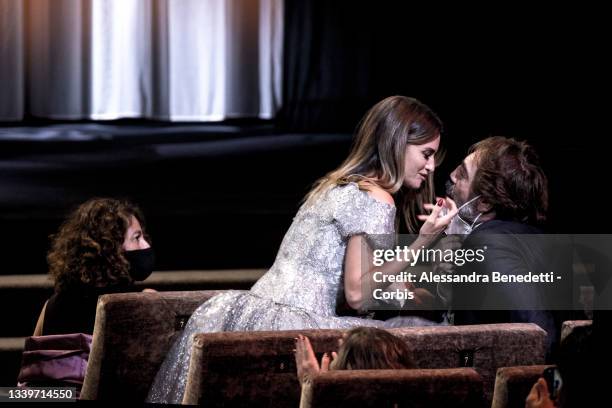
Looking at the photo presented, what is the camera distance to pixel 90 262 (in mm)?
3109

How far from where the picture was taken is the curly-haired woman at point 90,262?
3.04 meters

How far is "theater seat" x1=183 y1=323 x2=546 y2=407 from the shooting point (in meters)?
2.29

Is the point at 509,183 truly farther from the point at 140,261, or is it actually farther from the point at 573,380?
the point at 140,261

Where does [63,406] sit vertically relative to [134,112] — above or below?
below

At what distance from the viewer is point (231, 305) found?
8.99 feet

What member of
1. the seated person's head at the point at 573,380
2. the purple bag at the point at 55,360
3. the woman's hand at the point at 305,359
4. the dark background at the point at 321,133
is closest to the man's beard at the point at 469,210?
the woman's hand at the point at 305,359

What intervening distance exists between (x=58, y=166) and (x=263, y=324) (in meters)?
3.81

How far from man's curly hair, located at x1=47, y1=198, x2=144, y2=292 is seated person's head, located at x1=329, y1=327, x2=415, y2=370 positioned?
1231 millimetres

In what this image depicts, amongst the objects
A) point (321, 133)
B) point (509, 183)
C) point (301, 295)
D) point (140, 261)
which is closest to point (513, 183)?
point (509, 183)

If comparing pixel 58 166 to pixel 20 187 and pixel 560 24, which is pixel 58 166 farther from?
pixel 560 24

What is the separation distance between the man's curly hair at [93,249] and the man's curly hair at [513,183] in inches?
46.9

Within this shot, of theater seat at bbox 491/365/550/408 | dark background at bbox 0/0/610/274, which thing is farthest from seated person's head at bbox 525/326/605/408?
dark background at bbox 0/0/610/274

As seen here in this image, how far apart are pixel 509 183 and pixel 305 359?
86cm

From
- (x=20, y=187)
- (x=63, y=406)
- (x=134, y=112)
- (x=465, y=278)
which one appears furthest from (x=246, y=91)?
(x=63, y=406)
